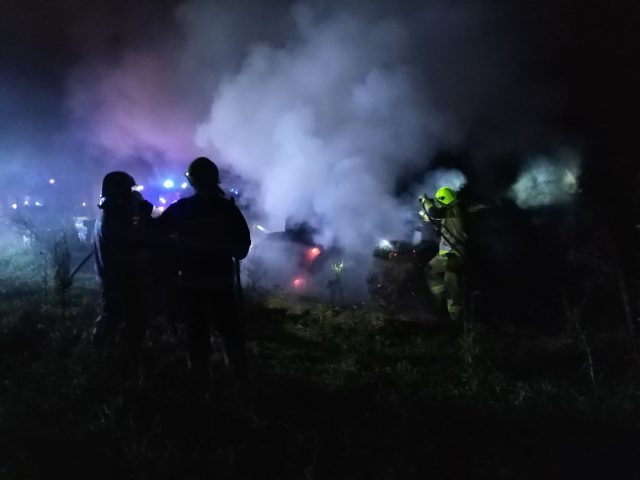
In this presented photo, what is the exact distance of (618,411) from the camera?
3131 mm

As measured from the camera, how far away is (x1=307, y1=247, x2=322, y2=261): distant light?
8.48 m

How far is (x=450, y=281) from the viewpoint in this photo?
5.86m

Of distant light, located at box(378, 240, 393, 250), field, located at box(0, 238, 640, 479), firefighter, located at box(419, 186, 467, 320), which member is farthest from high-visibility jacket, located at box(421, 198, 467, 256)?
distant light, located at box(378, 240, 393, 250)

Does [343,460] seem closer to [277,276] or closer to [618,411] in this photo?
[618,411]

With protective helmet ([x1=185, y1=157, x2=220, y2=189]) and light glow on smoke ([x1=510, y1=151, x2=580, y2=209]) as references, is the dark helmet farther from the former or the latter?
light glow on smoke ([x1=510, y1=151, x2=580, y2=209])

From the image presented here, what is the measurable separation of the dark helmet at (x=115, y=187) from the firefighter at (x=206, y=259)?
0.71 metres

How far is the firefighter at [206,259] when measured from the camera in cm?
370

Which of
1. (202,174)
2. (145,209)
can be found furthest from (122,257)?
(202,174)

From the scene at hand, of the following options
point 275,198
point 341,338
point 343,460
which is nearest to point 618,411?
point 343,460

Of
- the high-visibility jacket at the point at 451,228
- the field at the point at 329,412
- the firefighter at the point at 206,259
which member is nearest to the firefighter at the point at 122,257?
the field at the point at 329,412

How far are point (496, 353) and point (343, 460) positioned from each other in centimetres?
234

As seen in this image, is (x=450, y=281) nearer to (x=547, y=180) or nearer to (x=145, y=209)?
(x=145, y=209)

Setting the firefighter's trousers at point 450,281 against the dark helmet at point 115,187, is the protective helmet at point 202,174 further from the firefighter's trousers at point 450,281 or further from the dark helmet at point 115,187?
the firefighter's trousers at point 450,281

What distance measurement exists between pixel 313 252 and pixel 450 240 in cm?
314
